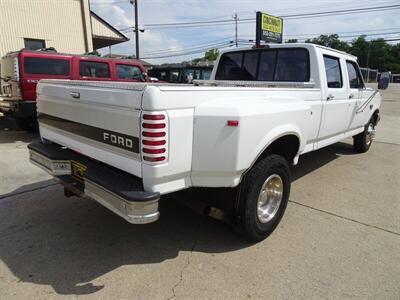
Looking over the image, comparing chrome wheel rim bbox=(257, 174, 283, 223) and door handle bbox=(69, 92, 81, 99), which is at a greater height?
door handle bbox=(69, 92, 81, 99)

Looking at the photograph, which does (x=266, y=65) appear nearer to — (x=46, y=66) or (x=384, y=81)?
(x=384, y=81)

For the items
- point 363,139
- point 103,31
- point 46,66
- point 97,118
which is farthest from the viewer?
point 103,31

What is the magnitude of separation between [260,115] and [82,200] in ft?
8.66

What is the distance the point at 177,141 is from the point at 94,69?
7.34m

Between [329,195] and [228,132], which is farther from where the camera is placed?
[329,195]

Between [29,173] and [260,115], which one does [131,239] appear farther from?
[29,173]

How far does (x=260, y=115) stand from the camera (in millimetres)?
2814

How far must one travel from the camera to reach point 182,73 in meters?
13.1

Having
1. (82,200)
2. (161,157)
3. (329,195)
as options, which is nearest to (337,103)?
(329,195)

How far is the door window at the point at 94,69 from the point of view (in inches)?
346

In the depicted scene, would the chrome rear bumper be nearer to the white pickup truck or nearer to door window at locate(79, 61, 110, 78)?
the white pickup truck

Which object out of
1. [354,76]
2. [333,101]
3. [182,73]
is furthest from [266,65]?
[182,73]

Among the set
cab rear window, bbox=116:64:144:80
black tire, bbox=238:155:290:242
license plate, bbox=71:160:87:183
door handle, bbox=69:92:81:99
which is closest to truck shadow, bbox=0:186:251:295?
black tire, bbox=238:155:290:242

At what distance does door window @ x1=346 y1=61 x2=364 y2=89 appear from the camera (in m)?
5.33
